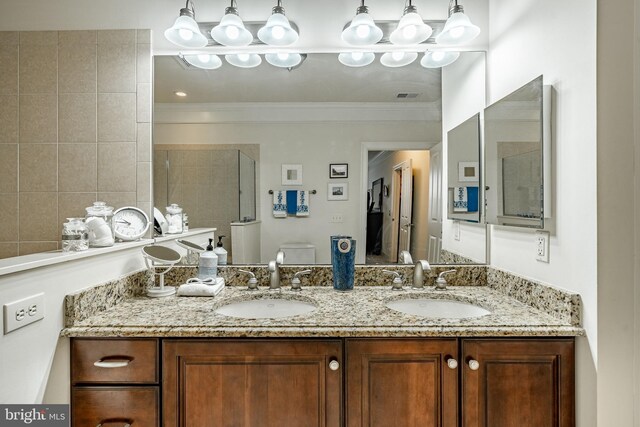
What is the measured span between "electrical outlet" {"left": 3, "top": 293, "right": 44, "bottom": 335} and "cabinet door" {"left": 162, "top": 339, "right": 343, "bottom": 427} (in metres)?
0.43

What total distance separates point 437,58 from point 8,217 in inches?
95.3

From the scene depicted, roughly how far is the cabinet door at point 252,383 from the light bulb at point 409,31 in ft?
5.00

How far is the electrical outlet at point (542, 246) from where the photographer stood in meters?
1.34

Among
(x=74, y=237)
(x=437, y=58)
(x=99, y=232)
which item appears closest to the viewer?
(x=74, y=237)

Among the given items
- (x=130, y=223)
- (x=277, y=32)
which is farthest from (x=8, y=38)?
(x=277, y=32)

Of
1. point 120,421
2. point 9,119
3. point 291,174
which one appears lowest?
point 120,421

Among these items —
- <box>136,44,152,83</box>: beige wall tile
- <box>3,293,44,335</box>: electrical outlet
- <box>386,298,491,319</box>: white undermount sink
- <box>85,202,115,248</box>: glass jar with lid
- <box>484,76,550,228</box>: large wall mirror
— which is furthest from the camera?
<box>136,44,152,83</box>: beige wall tile

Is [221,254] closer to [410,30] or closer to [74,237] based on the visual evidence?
[74,237]

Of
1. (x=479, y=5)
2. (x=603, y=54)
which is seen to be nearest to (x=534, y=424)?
(x=603, y=54)

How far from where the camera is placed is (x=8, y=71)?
1.74 metres

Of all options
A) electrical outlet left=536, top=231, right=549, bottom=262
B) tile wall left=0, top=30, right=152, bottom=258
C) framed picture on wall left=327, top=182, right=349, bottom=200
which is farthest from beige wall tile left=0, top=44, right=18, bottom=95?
electrical outlet left=536, top=231, right=549, bottom=262

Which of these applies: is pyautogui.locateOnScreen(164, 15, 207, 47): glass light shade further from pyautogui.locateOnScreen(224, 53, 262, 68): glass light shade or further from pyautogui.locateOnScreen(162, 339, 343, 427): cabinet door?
pyautogui.locateOnScreen(162, 339, 343, 427): cabinet door

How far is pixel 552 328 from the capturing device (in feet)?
3.86

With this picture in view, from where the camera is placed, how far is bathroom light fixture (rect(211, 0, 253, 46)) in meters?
1.68
